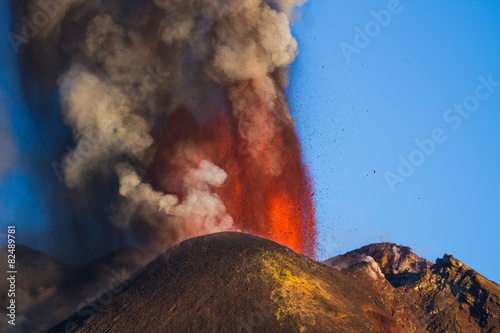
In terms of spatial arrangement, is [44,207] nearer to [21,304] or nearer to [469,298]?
[21,304]

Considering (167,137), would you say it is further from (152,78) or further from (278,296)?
(278,296)

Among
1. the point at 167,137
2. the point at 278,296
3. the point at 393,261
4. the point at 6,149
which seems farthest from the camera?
the point at 6,149

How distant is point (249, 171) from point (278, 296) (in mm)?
21437

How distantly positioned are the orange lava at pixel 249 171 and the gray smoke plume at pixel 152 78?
28 centimetres

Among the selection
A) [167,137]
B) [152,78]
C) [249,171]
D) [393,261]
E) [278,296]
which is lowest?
[278,296]

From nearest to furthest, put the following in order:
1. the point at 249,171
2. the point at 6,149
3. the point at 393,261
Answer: the point at 393,261 < the point at 249,171 < the point at 6,149

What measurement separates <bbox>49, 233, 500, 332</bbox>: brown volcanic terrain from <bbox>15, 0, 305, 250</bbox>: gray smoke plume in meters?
14.6

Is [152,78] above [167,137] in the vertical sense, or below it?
above

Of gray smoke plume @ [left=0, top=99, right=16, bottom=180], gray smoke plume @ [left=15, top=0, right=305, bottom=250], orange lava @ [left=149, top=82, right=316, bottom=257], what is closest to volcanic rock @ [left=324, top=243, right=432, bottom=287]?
orange lava @ [left=149, top=82, right=316, bottom=257]

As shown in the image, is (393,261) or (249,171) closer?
(393,261)

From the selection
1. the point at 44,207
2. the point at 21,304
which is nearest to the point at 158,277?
the point at 21,304

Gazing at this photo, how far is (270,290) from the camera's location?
80.5 feet

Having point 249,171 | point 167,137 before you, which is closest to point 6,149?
point 167,137

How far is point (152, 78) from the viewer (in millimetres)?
48000
